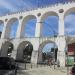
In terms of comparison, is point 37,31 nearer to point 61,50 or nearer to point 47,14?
point 47,14

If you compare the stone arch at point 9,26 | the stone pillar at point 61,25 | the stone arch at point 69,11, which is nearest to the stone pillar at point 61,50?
the stone pillar at point 61,25

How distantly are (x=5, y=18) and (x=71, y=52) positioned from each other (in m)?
25.0

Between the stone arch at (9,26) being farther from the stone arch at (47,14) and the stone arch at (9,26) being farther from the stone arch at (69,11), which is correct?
the stone arch at (69,11)

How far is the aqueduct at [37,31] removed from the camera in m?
48.1

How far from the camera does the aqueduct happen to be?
48.1m

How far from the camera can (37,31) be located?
5278 cm

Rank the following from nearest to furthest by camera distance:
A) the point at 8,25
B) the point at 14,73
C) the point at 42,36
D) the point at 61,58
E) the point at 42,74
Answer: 1. the point at 14,73
2. the point at 42,74
3. the point at 61,58
4. the point at 42,36
5. the point at 8,25

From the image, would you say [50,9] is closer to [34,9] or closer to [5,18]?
[34,9]

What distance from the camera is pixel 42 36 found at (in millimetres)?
52250

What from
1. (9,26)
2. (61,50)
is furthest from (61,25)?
(9,26)

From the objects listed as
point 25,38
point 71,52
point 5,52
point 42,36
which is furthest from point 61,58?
point 5,52

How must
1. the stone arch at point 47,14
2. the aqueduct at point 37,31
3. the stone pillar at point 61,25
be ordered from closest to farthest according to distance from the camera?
the aqueduct at point 37,31 < the stone pillar at point 61,25 < the stone arch at point 47,14

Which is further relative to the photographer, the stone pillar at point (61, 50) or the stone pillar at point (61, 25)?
the stone pillar at point (61, 25)

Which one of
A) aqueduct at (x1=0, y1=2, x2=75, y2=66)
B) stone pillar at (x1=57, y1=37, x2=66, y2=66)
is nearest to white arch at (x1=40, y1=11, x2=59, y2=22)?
aqueduct at (x1=0, y1=2, x2=75, y2=66)
